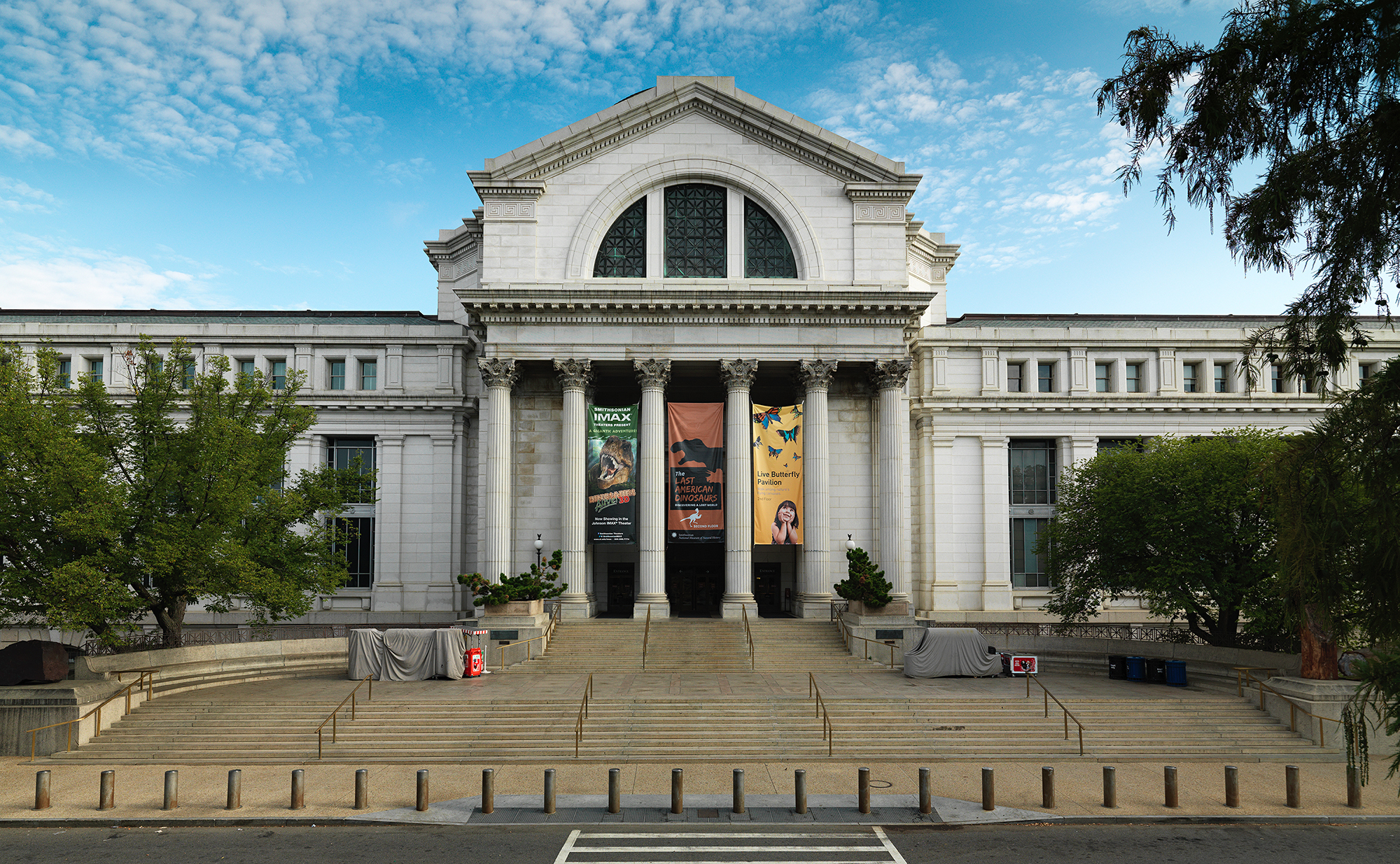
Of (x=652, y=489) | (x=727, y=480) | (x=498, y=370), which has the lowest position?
(x=652, y=489)

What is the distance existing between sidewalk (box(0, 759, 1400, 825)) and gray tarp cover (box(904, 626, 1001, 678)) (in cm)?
816

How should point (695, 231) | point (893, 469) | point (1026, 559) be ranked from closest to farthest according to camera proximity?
point (893, 469)
point (695, 231)
point (1026, 559)

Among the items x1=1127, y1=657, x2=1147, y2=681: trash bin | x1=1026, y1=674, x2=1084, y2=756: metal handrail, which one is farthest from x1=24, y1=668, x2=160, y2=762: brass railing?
x1=1127, y1=657, x2=1147, y2=681: trash bin

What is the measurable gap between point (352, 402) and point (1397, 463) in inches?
1713

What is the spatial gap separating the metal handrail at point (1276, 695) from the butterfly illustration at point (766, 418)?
19468 mm

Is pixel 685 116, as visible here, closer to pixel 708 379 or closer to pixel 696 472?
pixel 708 379

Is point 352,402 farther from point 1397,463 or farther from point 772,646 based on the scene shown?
point 1397,463

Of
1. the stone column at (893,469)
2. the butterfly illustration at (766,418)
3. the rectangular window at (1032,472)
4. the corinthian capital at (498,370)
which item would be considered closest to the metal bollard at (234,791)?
the corinthian capital at (498,370)

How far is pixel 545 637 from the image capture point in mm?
33281

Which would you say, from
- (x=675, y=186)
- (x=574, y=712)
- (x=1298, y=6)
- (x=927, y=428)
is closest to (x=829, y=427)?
(x=927, y=428)

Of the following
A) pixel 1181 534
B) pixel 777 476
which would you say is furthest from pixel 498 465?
pixel 1181 534

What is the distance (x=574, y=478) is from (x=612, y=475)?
6.49 feet

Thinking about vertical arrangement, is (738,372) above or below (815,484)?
above

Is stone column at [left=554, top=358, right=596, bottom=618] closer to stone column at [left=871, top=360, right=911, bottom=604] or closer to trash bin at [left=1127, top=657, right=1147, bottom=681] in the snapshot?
stone column at [left=871, top=360, right=911, bottom=604]
